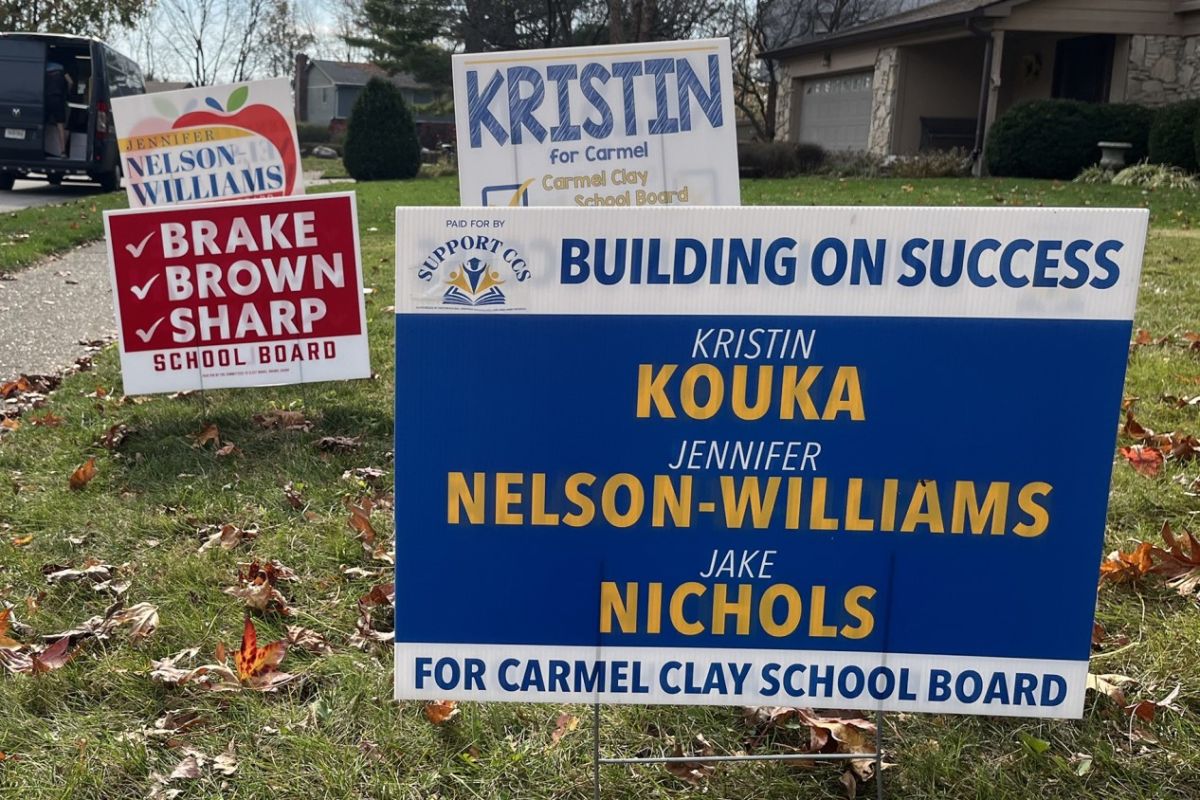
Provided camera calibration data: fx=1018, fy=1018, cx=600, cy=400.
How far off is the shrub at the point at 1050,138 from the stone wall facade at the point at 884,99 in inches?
186

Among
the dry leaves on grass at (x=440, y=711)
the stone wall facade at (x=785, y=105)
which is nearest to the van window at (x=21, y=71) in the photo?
the stone wall facade at (x=785, y=105)

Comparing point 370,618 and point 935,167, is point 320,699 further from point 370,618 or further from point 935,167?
point 935,167

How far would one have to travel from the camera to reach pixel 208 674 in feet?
8.78

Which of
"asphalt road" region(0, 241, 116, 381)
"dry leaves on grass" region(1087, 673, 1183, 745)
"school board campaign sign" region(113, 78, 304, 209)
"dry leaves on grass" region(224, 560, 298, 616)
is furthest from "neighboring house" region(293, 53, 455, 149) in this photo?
"dry leaves on grass" region(1087, 673, 1183, 745)

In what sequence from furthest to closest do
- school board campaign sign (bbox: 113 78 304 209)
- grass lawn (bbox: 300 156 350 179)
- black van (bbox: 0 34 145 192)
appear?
grass lawn (bbox: 300 156 350 179), black van (bbox: 0 34 145 192), school board campaign sign (bbox: 113 78 304 209)

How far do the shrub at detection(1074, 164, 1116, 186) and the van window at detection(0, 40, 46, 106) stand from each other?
18.4 metres

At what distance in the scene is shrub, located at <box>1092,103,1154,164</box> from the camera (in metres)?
18.8

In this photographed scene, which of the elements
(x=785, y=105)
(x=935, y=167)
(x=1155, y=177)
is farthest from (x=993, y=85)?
(x=785, y=105)

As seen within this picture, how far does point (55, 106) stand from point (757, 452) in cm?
2045

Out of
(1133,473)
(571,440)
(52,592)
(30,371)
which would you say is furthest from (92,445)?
(1133,473)

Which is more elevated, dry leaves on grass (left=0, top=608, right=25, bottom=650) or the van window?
the van window

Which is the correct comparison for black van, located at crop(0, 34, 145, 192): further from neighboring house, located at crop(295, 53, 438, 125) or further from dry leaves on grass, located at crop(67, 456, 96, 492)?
neighboring house, located at crop(295, 53, 438, 125)

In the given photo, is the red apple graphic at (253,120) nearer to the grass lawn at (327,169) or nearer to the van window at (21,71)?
the van window at (21,71)

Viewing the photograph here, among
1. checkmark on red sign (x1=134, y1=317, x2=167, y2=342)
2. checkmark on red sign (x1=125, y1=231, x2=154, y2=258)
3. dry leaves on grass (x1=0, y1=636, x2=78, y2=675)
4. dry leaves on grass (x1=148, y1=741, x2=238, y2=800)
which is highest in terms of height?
checkmark on red sign (x1=125, y1=231, x2=154, y2=258)
